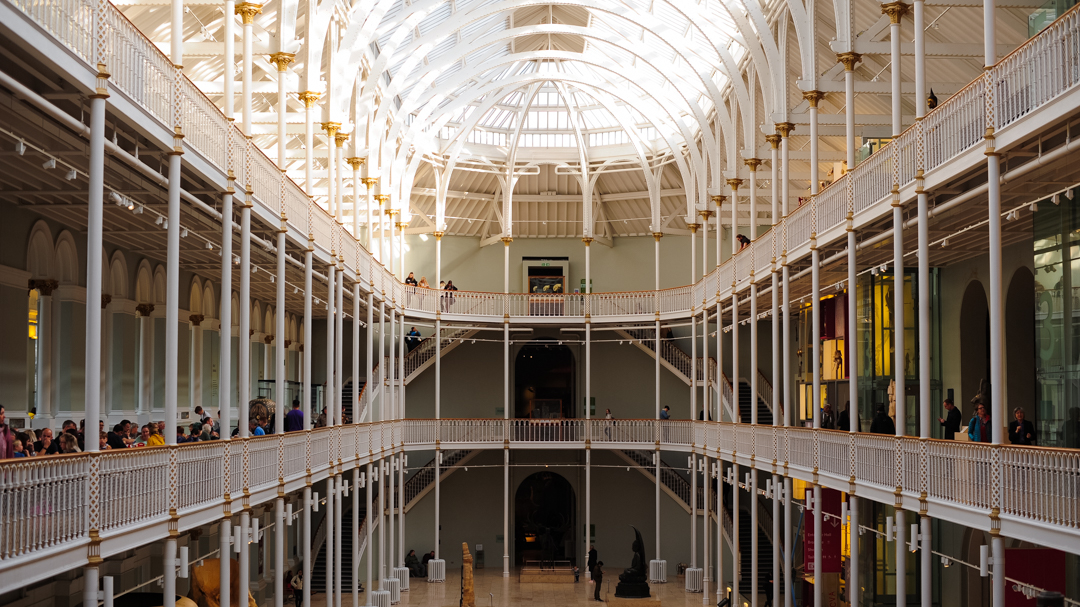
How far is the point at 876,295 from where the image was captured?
24641 millimetres

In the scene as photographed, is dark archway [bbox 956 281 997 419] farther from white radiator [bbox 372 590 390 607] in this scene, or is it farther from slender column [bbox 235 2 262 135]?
white radiator [bbox 372 590 390 607]

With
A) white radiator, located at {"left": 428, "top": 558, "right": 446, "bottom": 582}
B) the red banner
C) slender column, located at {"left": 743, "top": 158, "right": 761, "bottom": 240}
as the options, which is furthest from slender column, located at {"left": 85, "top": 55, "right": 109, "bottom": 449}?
white radiator, located at {"left": 428, "top": 558, "right": 446, "bottom": 582}

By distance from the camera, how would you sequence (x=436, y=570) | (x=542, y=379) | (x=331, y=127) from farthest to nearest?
(x=542, y=379)
(x=436, y=570)
(x=331, y=127)

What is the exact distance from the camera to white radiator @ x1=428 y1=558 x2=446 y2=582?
36.8 metres

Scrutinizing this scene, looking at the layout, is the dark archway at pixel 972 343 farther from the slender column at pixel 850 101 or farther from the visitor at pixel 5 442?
the visitor at pixel 5 442

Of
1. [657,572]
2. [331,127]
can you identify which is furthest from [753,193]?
[657,572]

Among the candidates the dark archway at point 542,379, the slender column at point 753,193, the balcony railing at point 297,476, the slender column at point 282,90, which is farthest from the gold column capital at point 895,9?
the dark archway at point 542,379

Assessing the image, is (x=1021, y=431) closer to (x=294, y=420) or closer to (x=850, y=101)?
(x=850, y=101)

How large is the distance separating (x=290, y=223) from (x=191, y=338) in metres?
10.5

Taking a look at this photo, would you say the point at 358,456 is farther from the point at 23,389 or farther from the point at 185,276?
the point at 23,389

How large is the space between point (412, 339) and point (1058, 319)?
95.6 feet

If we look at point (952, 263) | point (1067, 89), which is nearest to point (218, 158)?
point (1067, 89)

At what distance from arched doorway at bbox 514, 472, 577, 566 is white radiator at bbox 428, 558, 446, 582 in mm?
6305

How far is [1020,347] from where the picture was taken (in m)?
21.8
